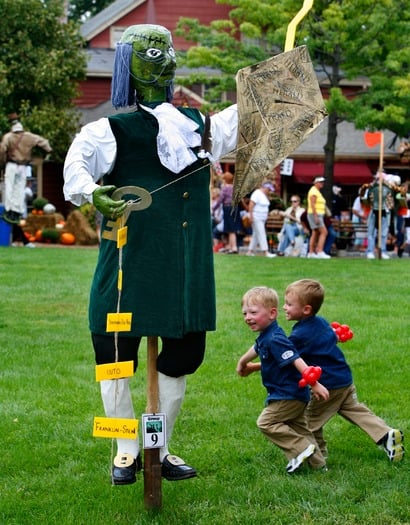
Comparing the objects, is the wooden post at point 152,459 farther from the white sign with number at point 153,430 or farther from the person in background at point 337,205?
the person in background at point 337,205

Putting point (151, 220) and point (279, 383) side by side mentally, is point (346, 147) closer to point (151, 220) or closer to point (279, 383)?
point (279, 383)

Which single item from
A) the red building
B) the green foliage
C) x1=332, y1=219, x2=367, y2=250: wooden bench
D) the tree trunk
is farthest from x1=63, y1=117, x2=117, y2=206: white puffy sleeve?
the green foliage

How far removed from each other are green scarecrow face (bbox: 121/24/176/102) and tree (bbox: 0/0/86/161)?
26002mm

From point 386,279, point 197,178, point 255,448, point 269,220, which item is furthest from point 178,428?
point 269,220

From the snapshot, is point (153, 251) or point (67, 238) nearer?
point (153, 251)

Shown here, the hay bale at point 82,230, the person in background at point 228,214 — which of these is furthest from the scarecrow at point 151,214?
the hay bale at point 82,230

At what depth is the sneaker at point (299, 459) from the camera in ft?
16.5

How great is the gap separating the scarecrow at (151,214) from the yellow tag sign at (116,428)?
0.22 meters

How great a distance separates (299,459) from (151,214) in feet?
4.81

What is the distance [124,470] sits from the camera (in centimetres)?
457

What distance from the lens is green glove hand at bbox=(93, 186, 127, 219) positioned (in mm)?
4137

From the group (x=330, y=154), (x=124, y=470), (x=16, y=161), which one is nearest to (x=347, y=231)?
(x=330, y=154)

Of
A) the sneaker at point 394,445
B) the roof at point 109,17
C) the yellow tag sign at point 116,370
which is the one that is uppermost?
the roof at point 109,17

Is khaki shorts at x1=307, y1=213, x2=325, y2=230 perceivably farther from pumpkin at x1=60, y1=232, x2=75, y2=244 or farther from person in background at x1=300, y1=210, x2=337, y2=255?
pumpkin at x1=60, y1=232, x2=75, y2=244
